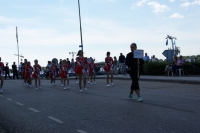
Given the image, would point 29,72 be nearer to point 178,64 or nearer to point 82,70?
point 82,70

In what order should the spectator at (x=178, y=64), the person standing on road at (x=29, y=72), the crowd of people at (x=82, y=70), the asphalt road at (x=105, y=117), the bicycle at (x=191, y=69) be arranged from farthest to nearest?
the bicycle at (x=191, y=69)
the spectator at (x=178, y=64)
the person standing on road at (x=29, y=72)
the crowd of people at (x=82, y=70)
the asphalt road at (x=105, y=117)

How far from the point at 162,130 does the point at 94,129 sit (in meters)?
1.47

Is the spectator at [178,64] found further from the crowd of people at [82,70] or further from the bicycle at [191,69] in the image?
the crowd of people at [82,70]

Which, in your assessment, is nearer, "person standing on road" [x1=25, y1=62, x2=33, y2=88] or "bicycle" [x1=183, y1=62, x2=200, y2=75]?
"person standing on road" [x1=25, y1=62, x2=33, y2=88]

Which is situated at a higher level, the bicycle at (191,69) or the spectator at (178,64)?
the spectator at (178,64)

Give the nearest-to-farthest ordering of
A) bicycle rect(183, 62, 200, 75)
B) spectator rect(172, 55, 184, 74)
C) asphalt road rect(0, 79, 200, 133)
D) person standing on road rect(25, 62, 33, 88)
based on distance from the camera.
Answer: asphalt road rect(0, 79, 200, 133) < person standing on road rect(25, 62, 33, 88) < spectator rect(172, 55, 184, 74) < bicycle rect(183, 62, 200, 75)

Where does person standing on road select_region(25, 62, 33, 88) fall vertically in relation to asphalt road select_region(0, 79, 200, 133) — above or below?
above

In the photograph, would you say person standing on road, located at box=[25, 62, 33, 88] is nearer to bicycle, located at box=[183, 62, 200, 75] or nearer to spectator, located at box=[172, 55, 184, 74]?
spectator, located at box=[172, 55, 184, 74]

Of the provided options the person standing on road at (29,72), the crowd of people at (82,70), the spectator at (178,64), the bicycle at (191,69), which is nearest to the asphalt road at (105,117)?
the crowd of people at (82,70)

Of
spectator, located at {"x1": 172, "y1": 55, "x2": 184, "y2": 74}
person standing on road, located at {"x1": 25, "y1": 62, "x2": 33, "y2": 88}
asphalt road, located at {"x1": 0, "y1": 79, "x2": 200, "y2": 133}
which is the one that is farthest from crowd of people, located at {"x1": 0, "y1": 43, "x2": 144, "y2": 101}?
spectator, located at {"x1": 172, "y1": 55, "x2": 184, "y2": 74}

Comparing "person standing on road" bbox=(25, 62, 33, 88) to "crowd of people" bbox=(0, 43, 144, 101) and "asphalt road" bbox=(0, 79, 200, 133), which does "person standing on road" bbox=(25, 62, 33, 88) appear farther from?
"asphalt road" bbox=(0, 79, 200, 133)

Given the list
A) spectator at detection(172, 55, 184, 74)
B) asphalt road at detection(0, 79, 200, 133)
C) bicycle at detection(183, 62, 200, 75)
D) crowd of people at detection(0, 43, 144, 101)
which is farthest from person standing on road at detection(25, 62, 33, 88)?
bicycle at detection(183, 62, 200, 75)

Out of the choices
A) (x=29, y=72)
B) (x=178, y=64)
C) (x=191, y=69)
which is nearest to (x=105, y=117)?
(x=29, y=72)

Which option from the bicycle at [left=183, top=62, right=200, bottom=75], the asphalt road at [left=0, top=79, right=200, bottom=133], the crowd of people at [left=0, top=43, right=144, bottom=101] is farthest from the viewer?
the bicycle at [left=183, top=62, right=200, bottom=75]
